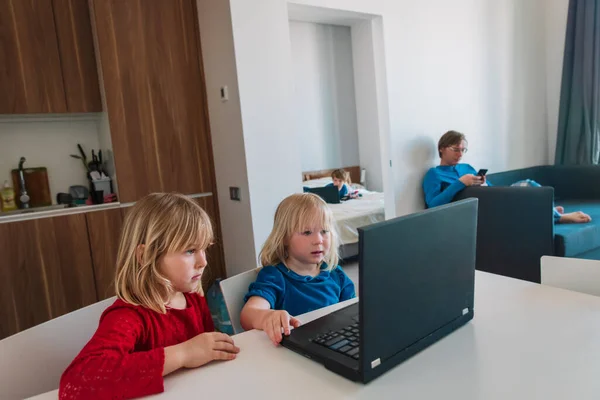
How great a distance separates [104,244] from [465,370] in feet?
7.86

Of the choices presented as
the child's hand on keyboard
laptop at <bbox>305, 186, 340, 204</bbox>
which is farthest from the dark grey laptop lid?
laptop at <bbox>305, 186, 340, 204</bbox>

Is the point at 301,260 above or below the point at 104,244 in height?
above

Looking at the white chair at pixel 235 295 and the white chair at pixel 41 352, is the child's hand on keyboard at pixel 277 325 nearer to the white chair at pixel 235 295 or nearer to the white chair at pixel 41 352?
the white chair at pixel 235 295

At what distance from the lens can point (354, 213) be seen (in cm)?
379

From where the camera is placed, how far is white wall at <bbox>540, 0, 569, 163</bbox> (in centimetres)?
402

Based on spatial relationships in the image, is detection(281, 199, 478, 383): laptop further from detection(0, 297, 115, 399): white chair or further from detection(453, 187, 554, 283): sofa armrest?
detection(453, 187, 554, 283): sofa armrest

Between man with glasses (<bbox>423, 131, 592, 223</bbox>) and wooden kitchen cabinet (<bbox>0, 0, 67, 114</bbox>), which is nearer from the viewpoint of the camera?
wooden kitchen cabinet (<bbox>0, 0, 67, 114</bbox>)

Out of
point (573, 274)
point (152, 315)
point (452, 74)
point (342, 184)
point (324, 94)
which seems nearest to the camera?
point (152, 315)

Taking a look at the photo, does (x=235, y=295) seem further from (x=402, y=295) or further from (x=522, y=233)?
(x=522, y=233)

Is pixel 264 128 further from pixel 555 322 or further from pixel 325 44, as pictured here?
pixel 325 44

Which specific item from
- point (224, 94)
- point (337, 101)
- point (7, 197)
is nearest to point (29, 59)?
point (7, 197)

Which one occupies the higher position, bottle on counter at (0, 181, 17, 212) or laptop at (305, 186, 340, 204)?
bottle on counter at (0, 181, 17, 212)

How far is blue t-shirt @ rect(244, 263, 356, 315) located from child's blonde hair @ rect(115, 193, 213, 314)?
25cm

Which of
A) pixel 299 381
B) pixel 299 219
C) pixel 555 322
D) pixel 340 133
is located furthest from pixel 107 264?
pixel 340 133
